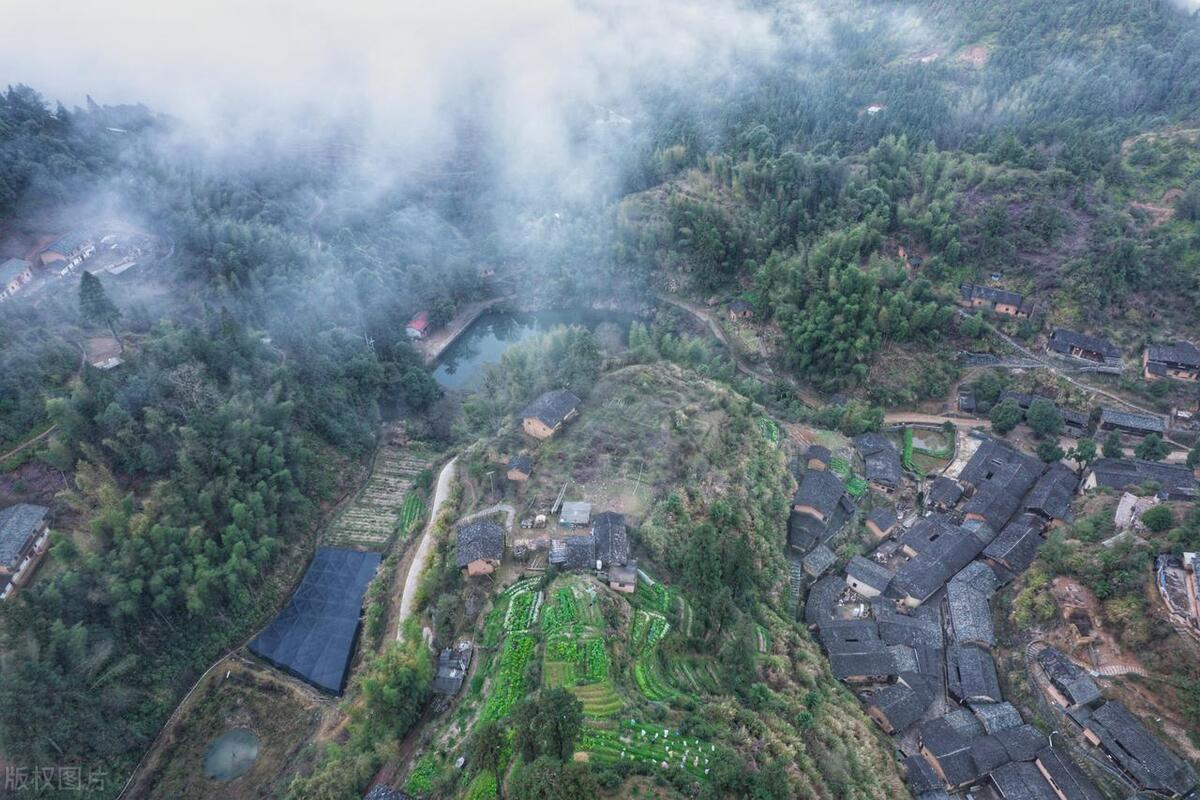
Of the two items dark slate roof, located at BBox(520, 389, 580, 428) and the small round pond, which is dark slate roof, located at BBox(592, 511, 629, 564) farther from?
the small round pond

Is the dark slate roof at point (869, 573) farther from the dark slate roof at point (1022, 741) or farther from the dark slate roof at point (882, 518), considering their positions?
the dark slate roof at point (1022, 741)

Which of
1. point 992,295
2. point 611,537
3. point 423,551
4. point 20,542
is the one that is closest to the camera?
point 611,537

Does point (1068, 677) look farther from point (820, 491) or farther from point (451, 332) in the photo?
point (451, 332)

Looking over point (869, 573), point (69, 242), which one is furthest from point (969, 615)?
point (69, 242)

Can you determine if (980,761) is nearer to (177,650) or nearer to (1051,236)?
(177,650)

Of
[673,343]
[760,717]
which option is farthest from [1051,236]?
[760,717]

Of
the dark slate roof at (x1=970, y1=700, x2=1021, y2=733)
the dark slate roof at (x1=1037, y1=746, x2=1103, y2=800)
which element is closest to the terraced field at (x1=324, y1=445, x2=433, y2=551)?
the dark slate roof at (x1=970, y1=700, x2=1021, y2=733)
